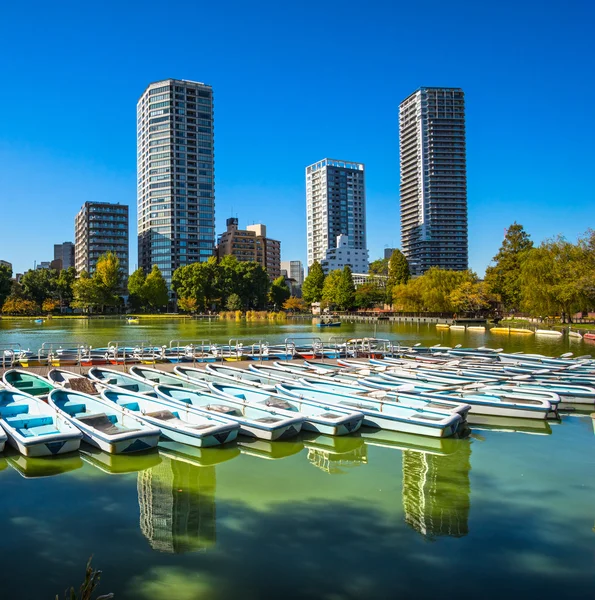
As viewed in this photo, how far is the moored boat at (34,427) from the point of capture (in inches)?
435

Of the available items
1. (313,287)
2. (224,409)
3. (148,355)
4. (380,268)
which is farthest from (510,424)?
(380,268)

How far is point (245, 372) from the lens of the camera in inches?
791

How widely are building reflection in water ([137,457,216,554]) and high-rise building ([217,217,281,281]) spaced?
6039 inches

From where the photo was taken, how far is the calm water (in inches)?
262

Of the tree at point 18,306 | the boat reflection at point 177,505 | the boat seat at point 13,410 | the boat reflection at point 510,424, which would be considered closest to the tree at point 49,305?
the tree at point 18,306

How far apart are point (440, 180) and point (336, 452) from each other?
160 metres

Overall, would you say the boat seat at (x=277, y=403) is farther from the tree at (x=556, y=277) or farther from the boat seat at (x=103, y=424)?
the tree at (x=556, y=277)

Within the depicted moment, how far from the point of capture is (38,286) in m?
111

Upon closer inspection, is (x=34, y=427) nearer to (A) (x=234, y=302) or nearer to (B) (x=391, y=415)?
(B) (x=391, y=415)

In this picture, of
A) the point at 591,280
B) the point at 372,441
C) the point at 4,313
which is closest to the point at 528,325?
the point at 591,280

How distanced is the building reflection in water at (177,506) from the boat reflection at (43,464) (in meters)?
1.80

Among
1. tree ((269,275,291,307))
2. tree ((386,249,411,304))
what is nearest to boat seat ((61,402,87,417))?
tree ((386,249,411,304))

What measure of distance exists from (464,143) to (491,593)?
569 ft

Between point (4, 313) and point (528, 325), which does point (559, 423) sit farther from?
point (4, 313)
